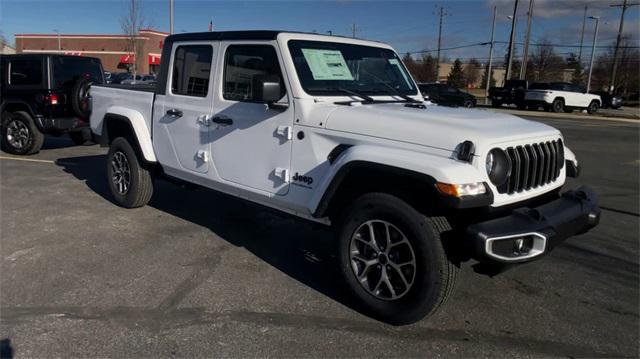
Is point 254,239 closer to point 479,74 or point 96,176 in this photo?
point 96,176

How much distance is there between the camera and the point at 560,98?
3005 centimetres

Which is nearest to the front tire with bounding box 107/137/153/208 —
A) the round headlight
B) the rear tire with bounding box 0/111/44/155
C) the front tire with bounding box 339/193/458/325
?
the front tire with bounding box 339/193/458/325

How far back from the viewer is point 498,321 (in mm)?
3670

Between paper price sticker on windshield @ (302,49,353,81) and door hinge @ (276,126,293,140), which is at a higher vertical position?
paper price sticker on windshield @ (302,49,353,81)

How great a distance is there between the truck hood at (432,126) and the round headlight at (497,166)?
7cm

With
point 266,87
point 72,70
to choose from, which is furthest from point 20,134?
point 266,87

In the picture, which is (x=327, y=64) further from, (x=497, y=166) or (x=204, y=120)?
(x=497, y=166)

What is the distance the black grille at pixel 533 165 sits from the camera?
11.5 ft

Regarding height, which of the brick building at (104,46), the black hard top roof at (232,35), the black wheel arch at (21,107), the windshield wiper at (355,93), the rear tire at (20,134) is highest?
the brick building at (104,46)

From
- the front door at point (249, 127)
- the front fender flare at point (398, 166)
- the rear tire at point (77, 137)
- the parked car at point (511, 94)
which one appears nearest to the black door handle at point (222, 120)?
the front door at point (249, 127)

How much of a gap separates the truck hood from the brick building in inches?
2298

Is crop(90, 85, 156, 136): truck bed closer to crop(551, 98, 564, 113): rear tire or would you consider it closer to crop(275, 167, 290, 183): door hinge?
crop(275, 167, 290, 183): door hinge

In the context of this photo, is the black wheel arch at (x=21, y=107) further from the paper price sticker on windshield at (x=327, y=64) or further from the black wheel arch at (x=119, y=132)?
the paper price sticker on windshield at (x=327, y=64)

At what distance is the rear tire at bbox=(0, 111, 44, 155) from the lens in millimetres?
9648
